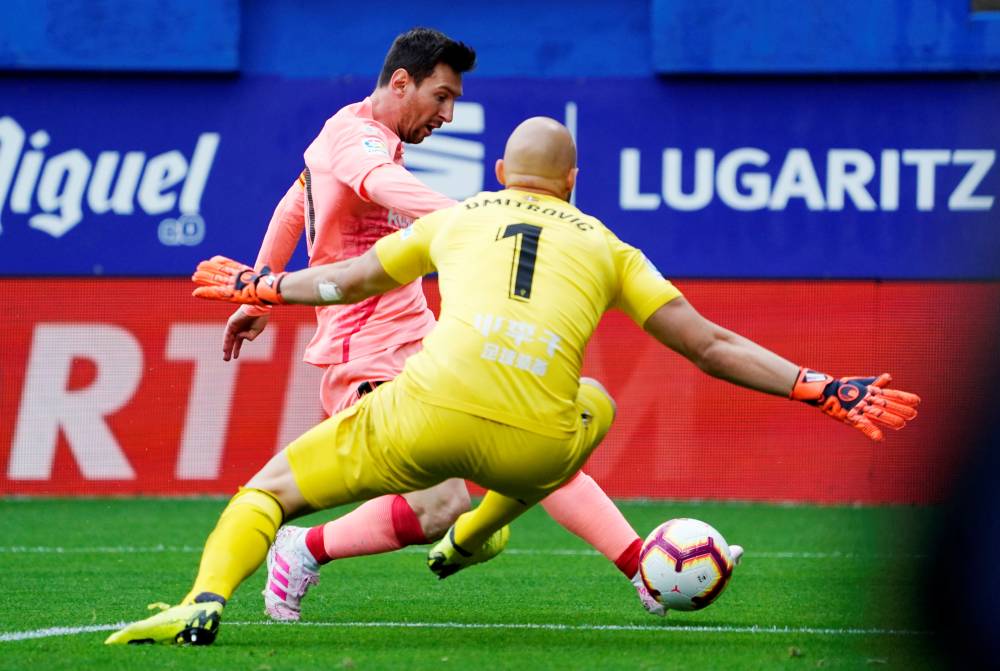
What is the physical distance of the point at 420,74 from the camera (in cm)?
636

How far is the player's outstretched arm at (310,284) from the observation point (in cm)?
527

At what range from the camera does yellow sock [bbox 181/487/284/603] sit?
511cm

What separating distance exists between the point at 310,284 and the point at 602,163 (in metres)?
9.51

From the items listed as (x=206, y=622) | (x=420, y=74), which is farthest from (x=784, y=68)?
(x=206, y=622)

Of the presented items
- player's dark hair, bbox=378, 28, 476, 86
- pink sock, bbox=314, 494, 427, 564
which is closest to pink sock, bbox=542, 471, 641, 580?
pink sock, bbox=314, 494, 427, 564

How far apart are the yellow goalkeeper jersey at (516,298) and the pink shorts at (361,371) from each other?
1.04m

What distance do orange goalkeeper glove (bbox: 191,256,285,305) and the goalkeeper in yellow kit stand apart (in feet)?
0.31

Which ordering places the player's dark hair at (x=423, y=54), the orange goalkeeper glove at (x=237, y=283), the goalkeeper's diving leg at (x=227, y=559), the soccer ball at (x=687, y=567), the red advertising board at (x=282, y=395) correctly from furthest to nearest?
1. the red advertising board at (x=282, y=395)
2. the player's dark hair at (x=423, y=54)
3. the soccer ball at (x=687, y=567)
4. the orange goalkeeper glove at (x=237, y=283)
5. the goalkeeper's diving leg at (x=227, y=559)

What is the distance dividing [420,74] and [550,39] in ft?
28.3

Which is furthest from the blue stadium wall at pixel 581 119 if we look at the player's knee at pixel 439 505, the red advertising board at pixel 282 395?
the player's knee at pixel 439 505

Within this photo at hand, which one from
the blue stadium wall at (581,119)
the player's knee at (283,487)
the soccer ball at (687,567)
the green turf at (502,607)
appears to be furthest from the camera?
the blue stadium wall at (581,119)

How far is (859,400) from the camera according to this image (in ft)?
16.5

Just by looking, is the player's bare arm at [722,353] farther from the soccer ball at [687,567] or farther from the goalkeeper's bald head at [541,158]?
the soccer ball at [687,567]

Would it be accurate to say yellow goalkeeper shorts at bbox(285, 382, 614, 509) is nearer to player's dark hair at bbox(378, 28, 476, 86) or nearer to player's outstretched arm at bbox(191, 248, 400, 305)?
player's outstretched arm at bbox(191, 248, 400, 305)
